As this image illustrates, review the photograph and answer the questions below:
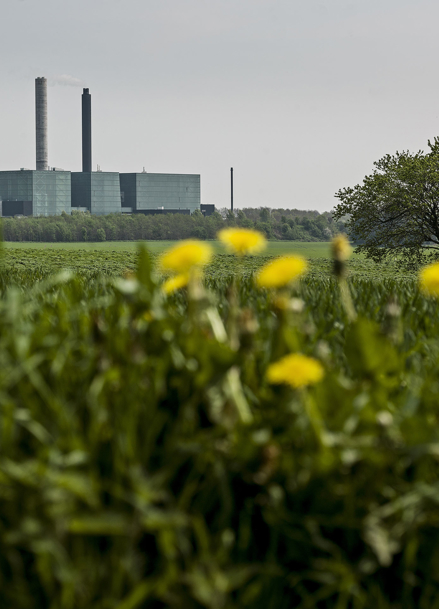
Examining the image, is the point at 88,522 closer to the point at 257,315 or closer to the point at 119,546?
the point at 119,546

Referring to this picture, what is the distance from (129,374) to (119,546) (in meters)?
0.35

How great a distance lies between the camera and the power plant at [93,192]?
139500 mm

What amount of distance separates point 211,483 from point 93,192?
144129 mm

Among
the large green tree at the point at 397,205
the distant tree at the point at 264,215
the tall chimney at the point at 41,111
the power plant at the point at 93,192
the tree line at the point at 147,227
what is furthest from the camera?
the power plant at the point at 93,192

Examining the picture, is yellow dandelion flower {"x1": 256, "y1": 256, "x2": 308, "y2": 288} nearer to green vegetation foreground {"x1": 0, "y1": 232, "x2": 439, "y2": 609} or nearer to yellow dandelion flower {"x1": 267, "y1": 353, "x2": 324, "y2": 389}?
green vegetation foreground {"x1": 0, "y1": 232, "x2": 439, "y2": 609}

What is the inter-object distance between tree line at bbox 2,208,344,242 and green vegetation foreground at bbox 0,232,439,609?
9299 centimetres

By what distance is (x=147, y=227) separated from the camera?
104 m

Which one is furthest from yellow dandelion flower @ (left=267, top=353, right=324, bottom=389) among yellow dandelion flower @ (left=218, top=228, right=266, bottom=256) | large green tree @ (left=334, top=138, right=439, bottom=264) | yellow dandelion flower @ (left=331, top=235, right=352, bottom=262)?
large green tree @ (left=334, top=138, right=439, bottom=264)

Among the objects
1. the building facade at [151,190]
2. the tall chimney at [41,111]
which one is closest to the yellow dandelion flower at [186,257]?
the tall chimney at [41,111]

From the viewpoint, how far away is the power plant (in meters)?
140

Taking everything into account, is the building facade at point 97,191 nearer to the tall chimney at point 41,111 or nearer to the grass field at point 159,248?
the tall chimney at point 41,111

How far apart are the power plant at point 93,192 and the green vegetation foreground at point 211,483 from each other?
5328 inches

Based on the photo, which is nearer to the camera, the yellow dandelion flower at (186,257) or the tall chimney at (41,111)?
the yellow dandelion flower at (186,257)

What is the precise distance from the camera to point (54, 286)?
12.8 feet
